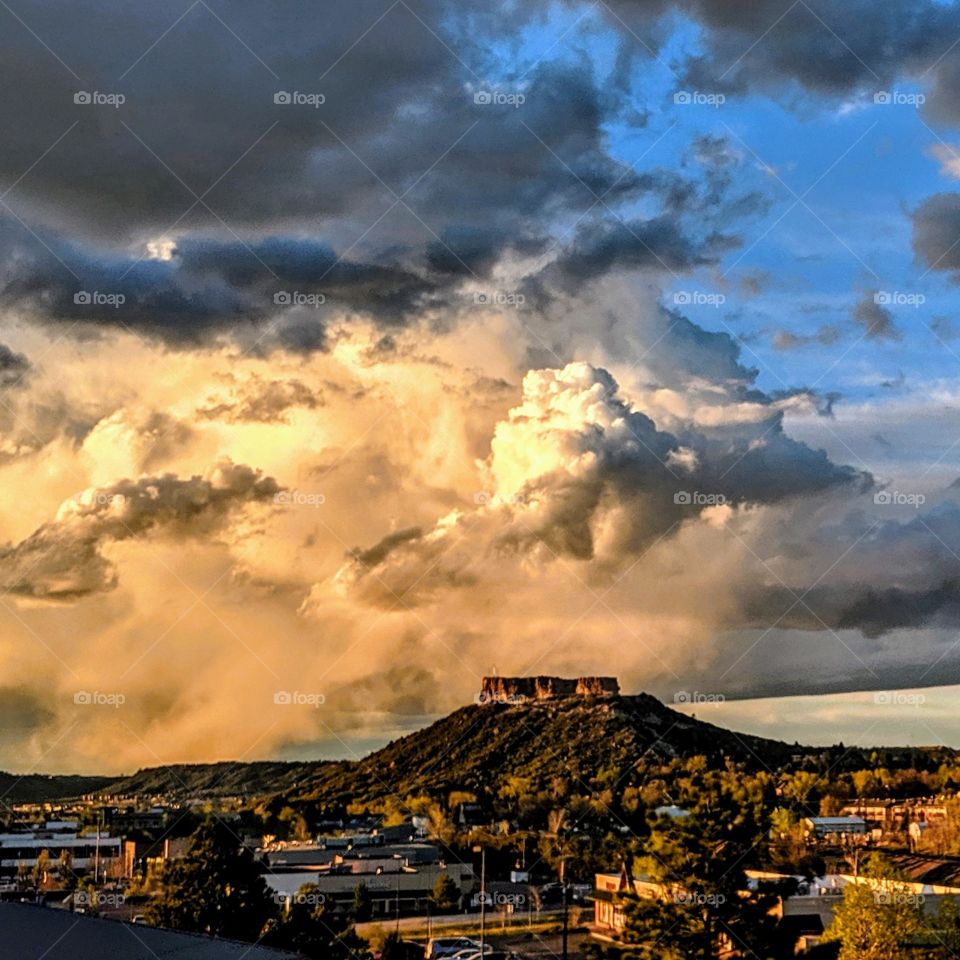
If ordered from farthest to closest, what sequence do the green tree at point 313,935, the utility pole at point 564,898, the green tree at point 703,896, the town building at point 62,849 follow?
the town building at point 62,849 → the utility pole at point 564,898 → the green tree at point 703,896 → the green tree at point 313,935

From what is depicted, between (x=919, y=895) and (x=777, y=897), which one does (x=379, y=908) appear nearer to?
(x=777, y=897)

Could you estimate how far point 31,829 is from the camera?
105 ft

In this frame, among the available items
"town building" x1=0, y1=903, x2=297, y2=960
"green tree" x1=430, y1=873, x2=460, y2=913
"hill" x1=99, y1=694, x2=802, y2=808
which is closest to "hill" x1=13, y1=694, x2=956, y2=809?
"hill" x1=99, y1=694, x2=802, y2=808

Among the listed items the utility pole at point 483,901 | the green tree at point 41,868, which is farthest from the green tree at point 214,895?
the green tree at point 41,868

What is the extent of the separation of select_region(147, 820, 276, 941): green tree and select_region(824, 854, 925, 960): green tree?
8.70 metres

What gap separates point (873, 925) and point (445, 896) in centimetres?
966

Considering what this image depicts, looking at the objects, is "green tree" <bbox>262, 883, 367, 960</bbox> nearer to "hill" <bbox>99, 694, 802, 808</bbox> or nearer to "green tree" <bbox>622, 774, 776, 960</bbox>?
"green tree" <bbox>622, 774, 776, 960</bbox>

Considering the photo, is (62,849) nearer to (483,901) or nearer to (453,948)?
(483,901)

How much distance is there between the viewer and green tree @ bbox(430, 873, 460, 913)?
24453 mm

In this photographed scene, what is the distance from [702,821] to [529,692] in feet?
57.3

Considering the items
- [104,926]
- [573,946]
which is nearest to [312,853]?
[573,946]

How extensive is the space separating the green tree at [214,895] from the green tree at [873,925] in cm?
870

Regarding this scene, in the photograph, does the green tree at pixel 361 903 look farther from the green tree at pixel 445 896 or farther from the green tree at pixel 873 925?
the green tree at pixel 873 925

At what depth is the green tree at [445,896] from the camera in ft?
80.2
